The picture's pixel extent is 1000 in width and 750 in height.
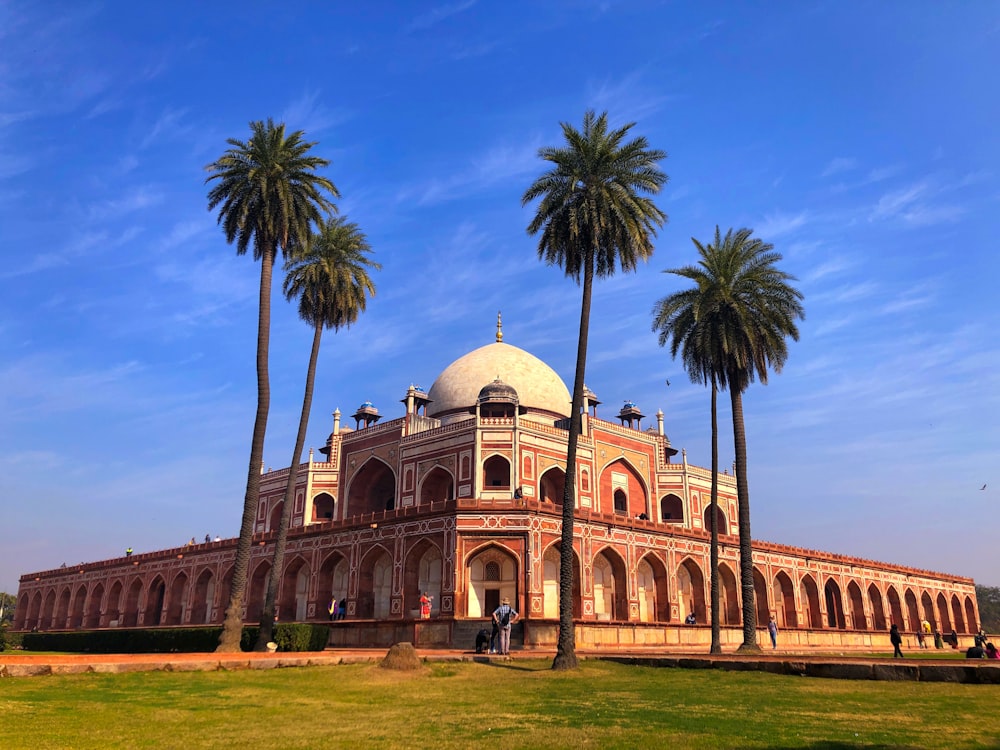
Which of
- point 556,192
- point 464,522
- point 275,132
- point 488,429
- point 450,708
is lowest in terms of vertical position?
point 450,708

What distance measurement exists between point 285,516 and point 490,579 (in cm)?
1096

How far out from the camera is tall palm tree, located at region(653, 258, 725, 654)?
3316 centimetres

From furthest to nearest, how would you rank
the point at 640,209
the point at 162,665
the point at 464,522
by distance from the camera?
1. the point at 464,522
2. the point at 640,209
3. the point at 162,665

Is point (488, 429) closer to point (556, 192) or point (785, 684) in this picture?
point (556, 192)

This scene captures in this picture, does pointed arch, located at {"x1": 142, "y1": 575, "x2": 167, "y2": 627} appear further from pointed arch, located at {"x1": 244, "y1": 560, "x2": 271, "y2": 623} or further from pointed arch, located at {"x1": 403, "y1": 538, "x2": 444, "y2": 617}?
pointed arch, located at {"x1": 403, "y1": 538, "x2": 444, "y2": 617}

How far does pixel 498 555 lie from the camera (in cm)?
3794

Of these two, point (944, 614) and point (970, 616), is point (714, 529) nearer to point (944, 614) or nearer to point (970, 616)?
point (944, 614)

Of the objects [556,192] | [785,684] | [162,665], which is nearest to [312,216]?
[556,192]

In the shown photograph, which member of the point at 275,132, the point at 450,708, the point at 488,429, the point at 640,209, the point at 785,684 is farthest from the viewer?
the point at 488,429

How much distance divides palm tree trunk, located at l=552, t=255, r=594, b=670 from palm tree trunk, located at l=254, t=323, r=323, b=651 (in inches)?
436

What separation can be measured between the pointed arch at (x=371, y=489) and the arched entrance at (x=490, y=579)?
16736 millimetres

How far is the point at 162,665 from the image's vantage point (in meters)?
17.9

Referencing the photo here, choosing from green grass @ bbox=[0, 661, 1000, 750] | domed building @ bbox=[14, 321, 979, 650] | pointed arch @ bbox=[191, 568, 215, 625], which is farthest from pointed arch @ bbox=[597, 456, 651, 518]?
green grass @ bbox=[0, 661, 1000, 750]

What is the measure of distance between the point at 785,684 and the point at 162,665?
13850mm
